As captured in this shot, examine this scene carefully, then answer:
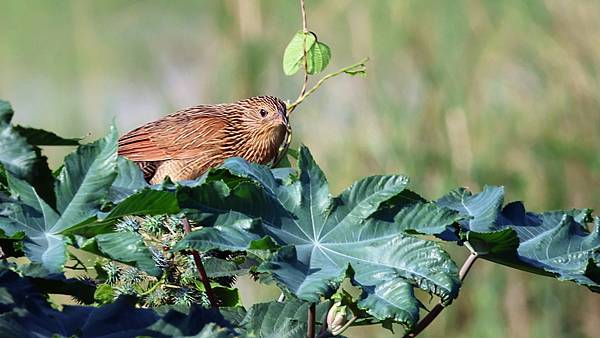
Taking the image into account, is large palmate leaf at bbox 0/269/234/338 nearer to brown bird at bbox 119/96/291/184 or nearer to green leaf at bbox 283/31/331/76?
green leaf at bbox 283/31/331/76

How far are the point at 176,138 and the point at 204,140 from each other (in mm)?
102

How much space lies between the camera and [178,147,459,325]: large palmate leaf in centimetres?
89

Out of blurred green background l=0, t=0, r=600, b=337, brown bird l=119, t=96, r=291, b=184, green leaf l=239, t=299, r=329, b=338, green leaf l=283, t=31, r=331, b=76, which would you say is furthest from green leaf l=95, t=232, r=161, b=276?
blurred green background l=0, t=0, r=600, b=337

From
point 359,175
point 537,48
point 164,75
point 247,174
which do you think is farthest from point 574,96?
point 247,174

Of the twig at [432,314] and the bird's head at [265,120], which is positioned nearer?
the twig at [432,314]

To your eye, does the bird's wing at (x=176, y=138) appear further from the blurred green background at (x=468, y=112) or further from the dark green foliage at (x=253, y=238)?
the dark green foliage at (x=253, y=238)

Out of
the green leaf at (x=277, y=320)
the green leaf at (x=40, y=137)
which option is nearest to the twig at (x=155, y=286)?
the green leaf at (x=277, y=320)

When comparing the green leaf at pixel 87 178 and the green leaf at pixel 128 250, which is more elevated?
the green leaf at pixel 87 178

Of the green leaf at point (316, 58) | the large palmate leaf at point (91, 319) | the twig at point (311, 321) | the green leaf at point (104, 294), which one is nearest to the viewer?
the large palmate leaf at point (91, 319)

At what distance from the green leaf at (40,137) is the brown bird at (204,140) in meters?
1.79

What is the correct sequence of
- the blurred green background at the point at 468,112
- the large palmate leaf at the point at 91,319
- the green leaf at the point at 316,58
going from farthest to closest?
the blurred green background at the point at 468,112 < the green leaf at the point at 316,58 < the large palmate leaf at the point at 91,319

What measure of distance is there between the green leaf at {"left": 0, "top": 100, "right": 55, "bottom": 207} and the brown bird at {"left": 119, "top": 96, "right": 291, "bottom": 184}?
185 cm

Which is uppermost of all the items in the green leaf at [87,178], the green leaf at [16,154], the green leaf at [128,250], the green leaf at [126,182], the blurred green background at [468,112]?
the green leaf at [16,154]

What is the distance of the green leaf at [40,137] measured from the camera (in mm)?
857
